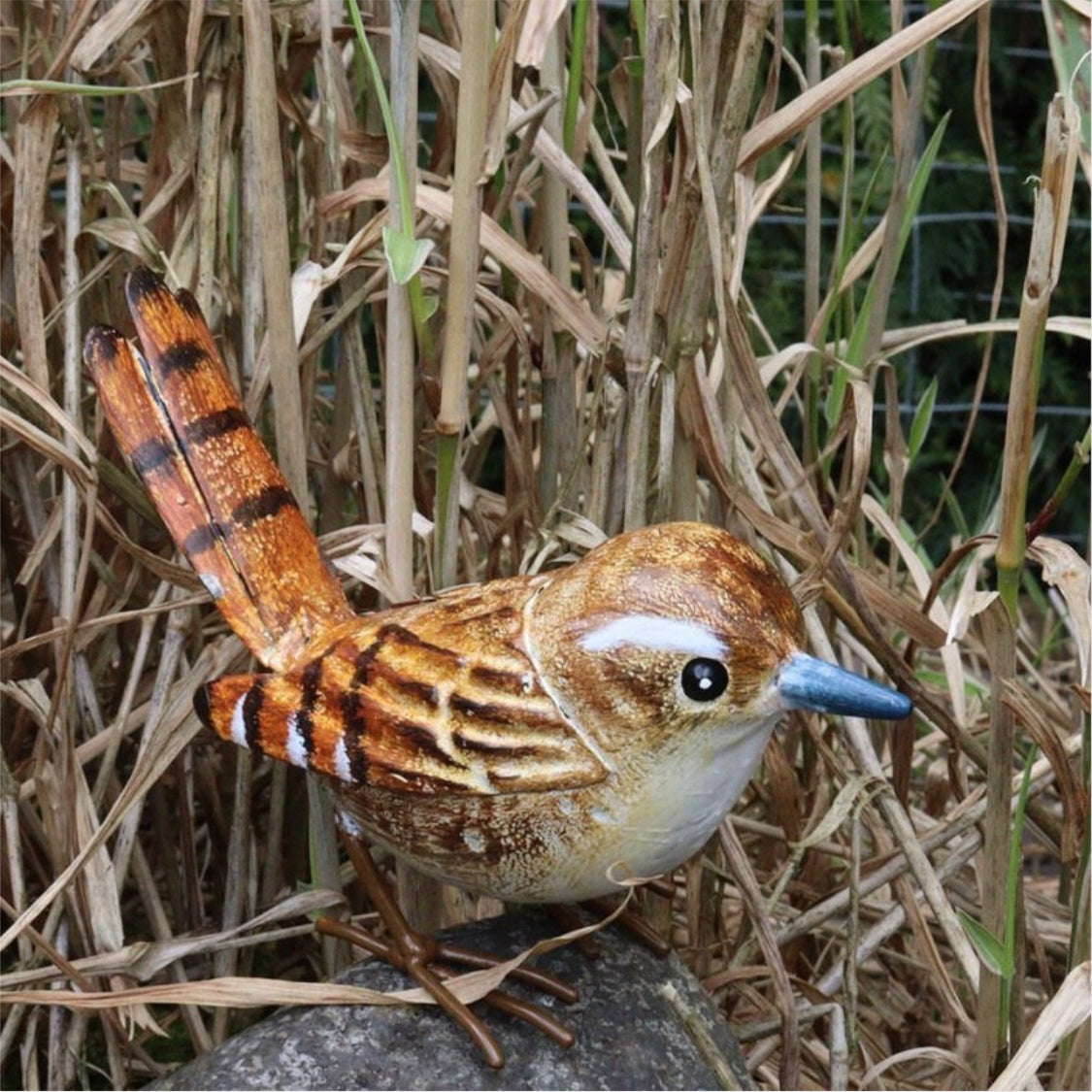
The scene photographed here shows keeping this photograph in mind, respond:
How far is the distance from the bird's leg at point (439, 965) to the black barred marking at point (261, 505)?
0.81 feet

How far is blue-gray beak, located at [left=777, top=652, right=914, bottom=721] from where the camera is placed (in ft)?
3.28

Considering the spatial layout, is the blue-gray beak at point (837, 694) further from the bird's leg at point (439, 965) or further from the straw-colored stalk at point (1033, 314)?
the bird's leg at point (439, 965)

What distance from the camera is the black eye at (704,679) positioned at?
1000 millimetres

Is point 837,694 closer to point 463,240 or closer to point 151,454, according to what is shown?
point 463,240

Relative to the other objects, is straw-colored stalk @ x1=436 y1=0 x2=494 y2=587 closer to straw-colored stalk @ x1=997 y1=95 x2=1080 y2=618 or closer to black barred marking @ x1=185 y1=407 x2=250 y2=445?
black barred marking @ x1=185 y1=407 x2=250 y2=445

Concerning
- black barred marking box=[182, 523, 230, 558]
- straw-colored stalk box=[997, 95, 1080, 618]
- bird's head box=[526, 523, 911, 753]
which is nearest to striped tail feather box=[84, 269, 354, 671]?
black barred marking box=[182, 523, 230, 558]

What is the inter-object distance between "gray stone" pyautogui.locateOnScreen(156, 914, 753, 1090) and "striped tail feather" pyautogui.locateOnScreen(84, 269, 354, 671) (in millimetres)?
278

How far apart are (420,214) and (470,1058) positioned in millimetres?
654

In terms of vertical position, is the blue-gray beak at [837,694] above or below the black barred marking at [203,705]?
above

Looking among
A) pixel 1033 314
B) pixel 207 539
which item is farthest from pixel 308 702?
pixel 1033 314

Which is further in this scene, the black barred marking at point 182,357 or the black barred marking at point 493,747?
the black barred marking at point 182,357

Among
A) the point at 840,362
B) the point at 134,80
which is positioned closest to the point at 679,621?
the point at 840,362

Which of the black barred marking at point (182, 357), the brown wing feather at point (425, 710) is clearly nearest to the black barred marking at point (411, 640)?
the brown wing feather at point (425, 710)

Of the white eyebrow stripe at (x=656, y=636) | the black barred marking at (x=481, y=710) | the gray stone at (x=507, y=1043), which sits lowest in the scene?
the gray stone at (x=507, y=1043)
